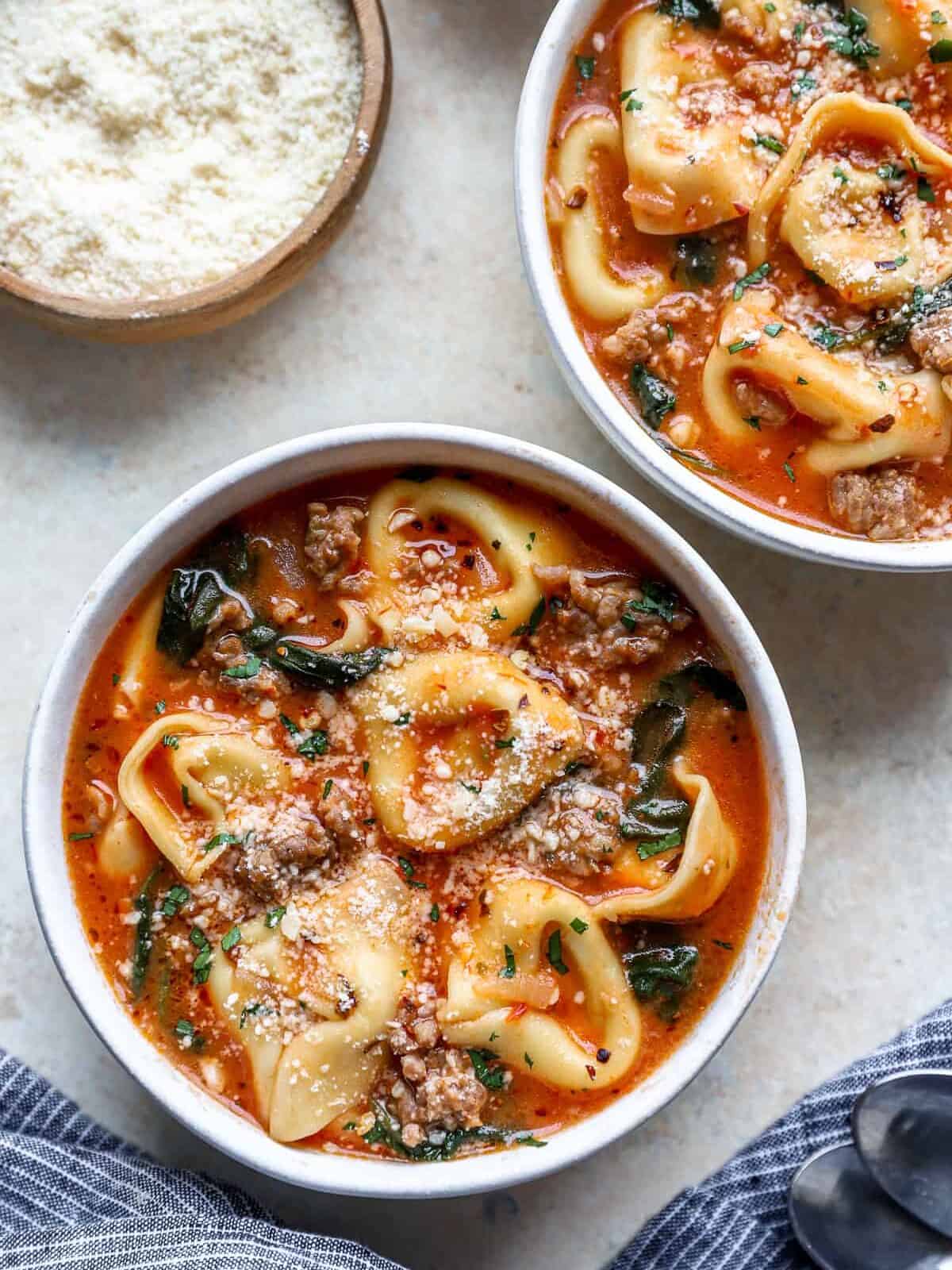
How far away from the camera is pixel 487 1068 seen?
11.2 feet

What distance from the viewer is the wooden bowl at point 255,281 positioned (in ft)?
12.3

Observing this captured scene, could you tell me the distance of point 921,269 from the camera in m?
3.49

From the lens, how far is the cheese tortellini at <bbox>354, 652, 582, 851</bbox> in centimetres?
336

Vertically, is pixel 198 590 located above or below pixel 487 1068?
above

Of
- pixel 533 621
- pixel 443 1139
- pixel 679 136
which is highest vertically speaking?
pixel 679 136

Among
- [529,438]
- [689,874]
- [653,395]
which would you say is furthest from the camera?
[529,438]

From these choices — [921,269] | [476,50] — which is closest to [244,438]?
[476,50]

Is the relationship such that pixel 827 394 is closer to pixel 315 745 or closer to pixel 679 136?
pixel 679 136

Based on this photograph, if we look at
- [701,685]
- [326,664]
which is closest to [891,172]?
[701,685]

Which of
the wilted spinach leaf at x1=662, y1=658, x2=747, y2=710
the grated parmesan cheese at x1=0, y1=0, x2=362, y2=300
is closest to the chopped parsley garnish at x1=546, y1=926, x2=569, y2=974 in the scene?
the wilted spinach leaf at x1=662, y1=658, x2=747, y2=710

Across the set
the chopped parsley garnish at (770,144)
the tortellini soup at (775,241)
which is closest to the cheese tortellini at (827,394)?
the tortellini soup at (775,241)

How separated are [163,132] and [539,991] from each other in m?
2.57

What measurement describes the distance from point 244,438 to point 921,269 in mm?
1909

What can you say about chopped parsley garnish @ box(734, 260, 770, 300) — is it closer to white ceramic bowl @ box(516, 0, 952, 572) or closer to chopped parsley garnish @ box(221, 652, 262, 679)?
white ceramic bowl @ box(516, 0, 952, 572)
